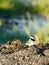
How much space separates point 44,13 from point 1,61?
6482mm

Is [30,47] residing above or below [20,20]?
above

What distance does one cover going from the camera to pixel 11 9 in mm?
8719

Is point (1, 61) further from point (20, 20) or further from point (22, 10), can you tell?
point (22, 10)

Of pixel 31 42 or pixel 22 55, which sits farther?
pixel 31 42

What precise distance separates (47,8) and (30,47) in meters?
5.95

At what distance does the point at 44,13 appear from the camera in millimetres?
8633

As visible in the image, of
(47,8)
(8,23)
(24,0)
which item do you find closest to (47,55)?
(8,23)

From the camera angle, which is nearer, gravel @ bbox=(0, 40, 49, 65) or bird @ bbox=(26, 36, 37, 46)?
gravel @ bbox=(0, 40, 49, 65)

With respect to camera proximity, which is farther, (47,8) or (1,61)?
(47,8)

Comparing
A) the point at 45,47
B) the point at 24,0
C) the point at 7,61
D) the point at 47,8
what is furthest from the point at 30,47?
the point at 24,0

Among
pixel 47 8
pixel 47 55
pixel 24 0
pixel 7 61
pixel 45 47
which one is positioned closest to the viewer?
pixel 7 61

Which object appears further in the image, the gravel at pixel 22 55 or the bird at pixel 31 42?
the bird at pixel 31 42

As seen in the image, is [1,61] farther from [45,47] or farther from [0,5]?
[0,5]

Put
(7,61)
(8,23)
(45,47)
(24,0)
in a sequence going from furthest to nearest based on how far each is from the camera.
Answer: (24,0), (8,23), (45,47), (7,61)
